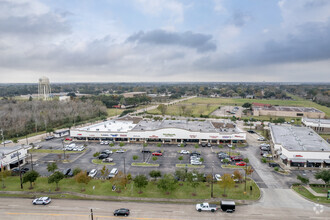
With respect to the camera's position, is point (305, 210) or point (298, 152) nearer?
point (305, 210)

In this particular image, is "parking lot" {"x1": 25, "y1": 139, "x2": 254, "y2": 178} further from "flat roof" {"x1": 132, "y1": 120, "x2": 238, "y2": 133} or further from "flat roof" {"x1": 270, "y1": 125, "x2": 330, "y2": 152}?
"flat roof" {"x1": 270, "y1": 125, "x2": 330, "y2": 152}

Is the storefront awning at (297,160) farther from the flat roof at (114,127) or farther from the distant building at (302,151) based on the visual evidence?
the flat roof at (114,127)

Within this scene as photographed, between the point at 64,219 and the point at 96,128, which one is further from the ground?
the point at 96,128

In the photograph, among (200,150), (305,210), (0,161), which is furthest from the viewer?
(200,150)

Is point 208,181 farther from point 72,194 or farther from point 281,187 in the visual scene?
point 72,194

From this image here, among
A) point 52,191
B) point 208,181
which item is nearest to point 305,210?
point 208,181

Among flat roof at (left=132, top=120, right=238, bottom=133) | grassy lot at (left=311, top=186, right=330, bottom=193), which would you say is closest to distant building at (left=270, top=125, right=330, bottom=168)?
grassy lot at (left=311, top=186, right=330, bottom=193)

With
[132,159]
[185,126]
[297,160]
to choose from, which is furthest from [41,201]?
[297,160]
